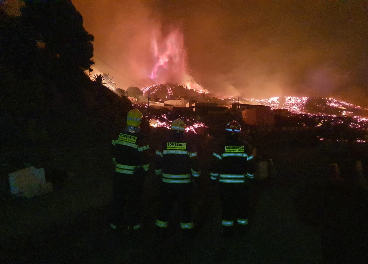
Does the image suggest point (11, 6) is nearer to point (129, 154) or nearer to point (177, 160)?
point (129, 154)

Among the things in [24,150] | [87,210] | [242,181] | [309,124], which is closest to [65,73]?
[24,150]

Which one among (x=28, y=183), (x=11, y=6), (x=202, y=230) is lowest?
(x=202, y=230)

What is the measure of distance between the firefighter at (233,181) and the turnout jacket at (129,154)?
1.50 m

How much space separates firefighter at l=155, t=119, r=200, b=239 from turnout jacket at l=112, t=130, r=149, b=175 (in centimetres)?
45

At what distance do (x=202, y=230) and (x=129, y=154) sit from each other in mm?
2162

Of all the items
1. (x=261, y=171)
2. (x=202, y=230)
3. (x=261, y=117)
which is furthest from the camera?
(x=261, y=117)

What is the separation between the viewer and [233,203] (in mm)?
4445

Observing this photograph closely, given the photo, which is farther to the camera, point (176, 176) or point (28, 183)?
point (28, 183)

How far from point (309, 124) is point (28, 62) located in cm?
3665

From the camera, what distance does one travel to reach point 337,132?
2652 cm

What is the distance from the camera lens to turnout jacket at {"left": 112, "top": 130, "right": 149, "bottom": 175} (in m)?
4.42

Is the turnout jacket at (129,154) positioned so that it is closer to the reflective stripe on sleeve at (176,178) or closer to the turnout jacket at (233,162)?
the reflective stripe on sleeve at (176,178)

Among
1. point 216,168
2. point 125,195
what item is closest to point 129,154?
point 125,195

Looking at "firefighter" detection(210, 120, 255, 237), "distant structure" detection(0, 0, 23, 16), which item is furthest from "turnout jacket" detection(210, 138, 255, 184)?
"distant structure" detection(0, 0, 23, 16)
